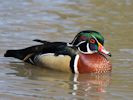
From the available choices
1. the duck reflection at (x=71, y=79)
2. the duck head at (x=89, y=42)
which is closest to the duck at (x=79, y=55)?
the duck head at (x=89, y=42)

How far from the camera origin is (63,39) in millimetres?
13516

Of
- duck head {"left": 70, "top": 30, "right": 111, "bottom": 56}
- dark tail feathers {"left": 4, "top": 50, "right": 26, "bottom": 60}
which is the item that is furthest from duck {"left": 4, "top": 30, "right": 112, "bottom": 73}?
dark tail feathers {"left": 4, "top": 50, "right": 26, "bottom": 60}

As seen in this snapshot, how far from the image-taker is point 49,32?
14195 millimetres

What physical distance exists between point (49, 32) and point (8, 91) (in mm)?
5094

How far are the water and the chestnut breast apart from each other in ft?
0.39

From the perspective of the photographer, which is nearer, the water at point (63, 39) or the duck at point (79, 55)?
the water at point (63, 39)

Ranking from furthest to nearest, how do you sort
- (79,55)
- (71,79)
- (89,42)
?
(89,42) → (79,55) → (71,79)

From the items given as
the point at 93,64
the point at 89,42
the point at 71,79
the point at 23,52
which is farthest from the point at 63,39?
the point at 71,79

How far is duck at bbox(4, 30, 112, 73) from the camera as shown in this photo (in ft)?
36.2

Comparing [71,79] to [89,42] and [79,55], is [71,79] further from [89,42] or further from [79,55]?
[89,42]

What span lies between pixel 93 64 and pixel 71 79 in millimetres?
620

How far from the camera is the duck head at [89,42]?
1114cm

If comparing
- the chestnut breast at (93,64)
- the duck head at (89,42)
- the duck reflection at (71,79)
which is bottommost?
the duck reflection at (71,79)

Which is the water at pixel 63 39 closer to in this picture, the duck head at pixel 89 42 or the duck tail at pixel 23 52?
the duck tail at pixel 23 52
